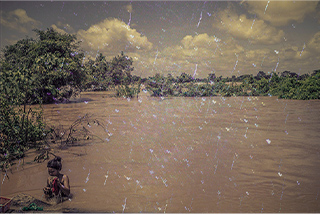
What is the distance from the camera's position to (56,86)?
786 inches

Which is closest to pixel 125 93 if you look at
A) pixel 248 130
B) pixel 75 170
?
pixel 248 130

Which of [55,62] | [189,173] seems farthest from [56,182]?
[55,62]

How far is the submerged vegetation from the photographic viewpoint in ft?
18.2

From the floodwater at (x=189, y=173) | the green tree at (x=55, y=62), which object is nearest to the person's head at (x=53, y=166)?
the floodwater at (x=189, y=173)

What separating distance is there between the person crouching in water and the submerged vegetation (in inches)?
69.2

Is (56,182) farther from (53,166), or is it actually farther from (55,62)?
(55,62)

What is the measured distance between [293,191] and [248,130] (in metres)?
5.29

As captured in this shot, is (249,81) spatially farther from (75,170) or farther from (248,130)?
(75,170)

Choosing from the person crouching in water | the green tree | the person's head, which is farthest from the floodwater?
the green tree

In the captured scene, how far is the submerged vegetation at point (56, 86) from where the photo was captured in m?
5.54

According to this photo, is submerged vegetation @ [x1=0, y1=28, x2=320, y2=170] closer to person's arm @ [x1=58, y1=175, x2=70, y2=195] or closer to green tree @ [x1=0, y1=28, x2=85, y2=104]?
green tree @ [x1=0, y1=28, x2=85, y2=104]

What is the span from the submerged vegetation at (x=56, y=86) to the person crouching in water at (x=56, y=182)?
1759mm

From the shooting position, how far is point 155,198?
13.1 feet

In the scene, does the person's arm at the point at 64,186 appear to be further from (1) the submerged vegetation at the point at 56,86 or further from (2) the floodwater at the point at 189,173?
(1) the submerged vegetation at the point at 56,86
